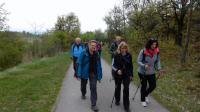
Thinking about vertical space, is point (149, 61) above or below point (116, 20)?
below

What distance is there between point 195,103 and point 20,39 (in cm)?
4146

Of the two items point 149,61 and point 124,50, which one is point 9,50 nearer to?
point 149,61

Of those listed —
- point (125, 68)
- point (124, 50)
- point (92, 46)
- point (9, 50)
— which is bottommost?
point (9, 50)

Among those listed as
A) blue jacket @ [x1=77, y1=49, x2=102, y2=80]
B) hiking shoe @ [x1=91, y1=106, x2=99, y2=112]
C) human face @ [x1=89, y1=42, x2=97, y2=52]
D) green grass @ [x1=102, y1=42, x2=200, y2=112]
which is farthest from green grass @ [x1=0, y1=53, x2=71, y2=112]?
green grass @ [x1=102, y1=42, x2=200, y2=112]

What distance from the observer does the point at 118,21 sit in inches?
2080

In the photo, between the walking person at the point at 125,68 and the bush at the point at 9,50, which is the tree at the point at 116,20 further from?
the walking person at the point at 125,68

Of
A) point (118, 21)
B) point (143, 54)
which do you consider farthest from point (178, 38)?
point (143, 54)

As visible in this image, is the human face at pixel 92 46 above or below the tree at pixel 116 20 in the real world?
below

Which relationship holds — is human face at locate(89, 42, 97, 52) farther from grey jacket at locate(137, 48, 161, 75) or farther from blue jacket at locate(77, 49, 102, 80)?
grey jacket at locate(137, 48, 161, 75)

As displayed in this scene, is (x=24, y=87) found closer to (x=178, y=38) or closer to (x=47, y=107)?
(x=47, y=107)

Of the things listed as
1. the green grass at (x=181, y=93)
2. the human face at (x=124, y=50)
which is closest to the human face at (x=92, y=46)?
the human face at (x=124, y=50)

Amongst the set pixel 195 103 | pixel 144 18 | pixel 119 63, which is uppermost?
pixel 144 18

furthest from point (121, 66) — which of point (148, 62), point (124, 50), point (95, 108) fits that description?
point (95, 108)

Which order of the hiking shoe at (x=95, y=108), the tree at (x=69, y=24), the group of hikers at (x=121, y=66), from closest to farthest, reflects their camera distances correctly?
the group of hikers at (x=121, y=66), the hiking shoe at (x=95, y=108), the tree at (x=69, y=24)
